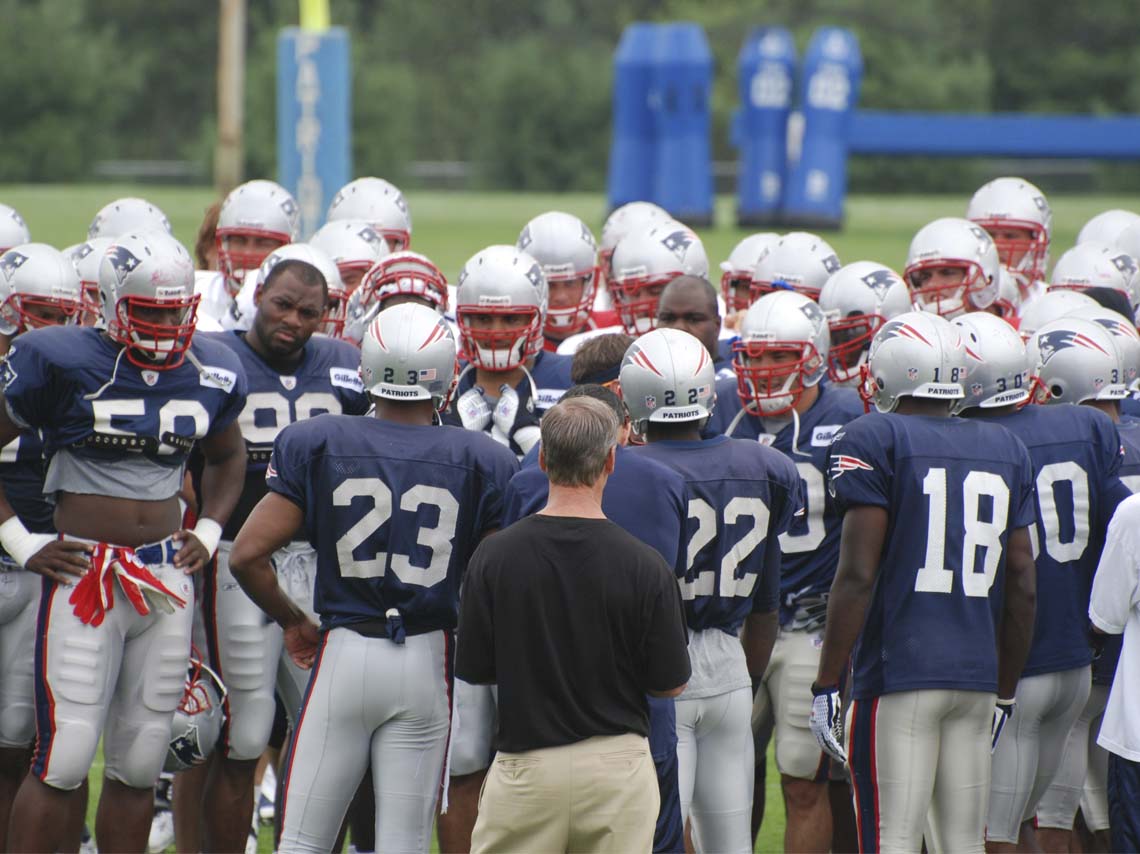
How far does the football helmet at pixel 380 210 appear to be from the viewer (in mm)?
7301

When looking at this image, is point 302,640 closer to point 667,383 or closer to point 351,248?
point 667,383

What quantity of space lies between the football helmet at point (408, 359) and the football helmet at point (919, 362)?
1154 mm

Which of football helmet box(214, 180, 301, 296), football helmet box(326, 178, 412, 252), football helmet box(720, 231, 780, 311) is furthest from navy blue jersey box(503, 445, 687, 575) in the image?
football helmet box(326, 178, 412, 252)

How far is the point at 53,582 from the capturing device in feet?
15.0

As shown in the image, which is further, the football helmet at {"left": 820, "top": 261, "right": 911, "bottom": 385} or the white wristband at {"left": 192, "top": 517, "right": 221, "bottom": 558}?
the football helmet at {"left": 820, "top": 261, "right": 911, "bottom": 385}

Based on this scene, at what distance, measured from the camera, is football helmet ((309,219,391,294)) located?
6.57 m

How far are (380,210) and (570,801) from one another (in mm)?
4206

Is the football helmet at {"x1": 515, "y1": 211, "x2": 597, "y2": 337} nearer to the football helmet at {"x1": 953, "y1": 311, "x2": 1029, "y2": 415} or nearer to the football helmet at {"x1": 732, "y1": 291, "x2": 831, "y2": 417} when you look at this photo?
the football helmet at {"x1": 732, "y1": 291, "x2": 831, "y2": 417}

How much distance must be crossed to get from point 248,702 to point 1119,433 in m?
2.76

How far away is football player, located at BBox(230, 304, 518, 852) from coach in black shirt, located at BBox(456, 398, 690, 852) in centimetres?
54

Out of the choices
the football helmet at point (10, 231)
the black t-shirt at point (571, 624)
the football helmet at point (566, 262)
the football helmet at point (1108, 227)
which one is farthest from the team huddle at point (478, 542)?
the football helmet at point (1108, 227)

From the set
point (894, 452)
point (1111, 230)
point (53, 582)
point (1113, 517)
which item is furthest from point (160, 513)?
point (1111, 230)

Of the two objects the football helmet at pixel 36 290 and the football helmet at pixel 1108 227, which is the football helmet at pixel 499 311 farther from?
the football helmet at pixel 1108 227

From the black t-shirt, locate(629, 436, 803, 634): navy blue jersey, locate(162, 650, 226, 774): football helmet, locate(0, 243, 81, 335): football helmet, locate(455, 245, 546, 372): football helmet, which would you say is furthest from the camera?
locate(455, 245, 546, 372): football helmet
